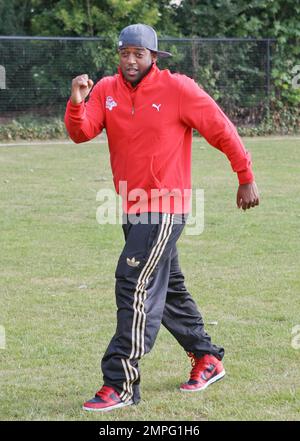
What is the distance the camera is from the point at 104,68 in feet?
73.0

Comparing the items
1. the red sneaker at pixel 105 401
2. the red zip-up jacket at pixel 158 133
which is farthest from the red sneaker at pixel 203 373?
the red zip-up jacket at pixel 158 133

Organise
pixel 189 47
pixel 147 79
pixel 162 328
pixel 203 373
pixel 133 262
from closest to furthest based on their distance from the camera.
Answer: pixel 133 262, pixel 147 79, pixel 203 373, pixel 162 328, pixel 189 47

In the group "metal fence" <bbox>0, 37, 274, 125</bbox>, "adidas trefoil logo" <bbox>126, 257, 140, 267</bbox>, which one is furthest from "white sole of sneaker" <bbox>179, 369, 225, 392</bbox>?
"metal fence" <bbox>0, 37, 274, 125</bbox>

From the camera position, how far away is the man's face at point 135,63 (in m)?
5.21

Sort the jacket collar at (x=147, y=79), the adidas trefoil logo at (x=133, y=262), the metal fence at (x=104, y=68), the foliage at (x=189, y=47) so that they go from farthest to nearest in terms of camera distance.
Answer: the foliage at (x=189, y=47), the metal fence at (x=104, y=68), the jacket collar at (x=147, y=79), the adidas trefoil logo at (x=133, y=262)

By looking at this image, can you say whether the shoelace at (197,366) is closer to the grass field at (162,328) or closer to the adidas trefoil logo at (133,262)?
the grass field at (162,328)

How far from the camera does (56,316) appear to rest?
7.17 meters

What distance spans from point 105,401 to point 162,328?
175cm

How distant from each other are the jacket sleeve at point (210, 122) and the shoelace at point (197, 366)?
116cm

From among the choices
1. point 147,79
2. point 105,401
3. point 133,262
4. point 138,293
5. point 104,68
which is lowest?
point 105,401


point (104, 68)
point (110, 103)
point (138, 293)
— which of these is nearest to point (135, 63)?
point (110, 103)

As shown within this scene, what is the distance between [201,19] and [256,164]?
8034 mm

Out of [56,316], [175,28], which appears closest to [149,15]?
[175,28]

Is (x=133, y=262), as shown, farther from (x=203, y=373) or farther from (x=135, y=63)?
(x=135, y=63)
